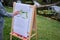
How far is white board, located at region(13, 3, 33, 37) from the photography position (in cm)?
428

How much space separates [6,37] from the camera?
5.35 meters

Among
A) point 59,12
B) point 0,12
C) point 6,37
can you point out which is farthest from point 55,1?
point 0,12

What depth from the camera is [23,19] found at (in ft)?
14.4

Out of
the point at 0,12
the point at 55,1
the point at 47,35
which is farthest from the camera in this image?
the point at 55,1

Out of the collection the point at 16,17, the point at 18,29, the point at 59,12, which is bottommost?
the point at 59,12

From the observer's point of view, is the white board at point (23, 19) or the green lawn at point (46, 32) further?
the green lawn at point (46, 32)

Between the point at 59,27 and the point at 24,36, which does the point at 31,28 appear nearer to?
the point at 24,36

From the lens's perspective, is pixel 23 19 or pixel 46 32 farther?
pixel 46 32

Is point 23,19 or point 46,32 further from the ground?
point 23,19

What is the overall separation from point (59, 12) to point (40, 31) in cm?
421

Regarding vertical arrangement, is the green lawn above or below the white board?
below

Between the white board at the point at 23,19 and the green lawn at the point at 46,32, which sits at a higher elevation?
the white board at the point at 23,19

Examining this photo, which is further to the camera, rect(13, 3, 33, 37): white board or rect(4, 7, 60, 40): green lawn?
rect(4, 7, 60, 40): green lawn

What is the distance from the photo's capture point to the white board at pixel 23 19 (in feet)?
14.1
